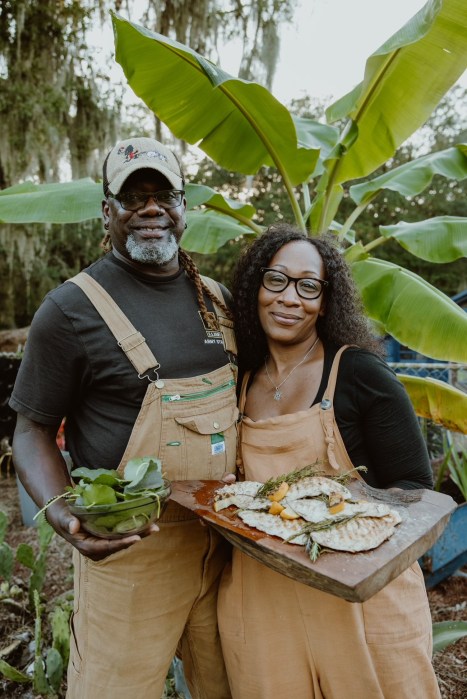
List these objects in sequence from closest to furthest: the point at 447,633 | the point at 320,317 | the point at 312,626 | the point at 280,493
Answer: the point at 280,493 → the point at 312,626 → the point at 320,317 → the point at 447,633

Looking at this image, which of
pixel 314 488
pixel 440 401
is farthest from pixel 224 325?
pixel 440 401

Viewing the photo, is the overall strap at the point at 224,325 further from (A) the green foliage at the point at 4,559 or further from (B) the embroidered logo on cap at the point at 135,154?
(A) the green foliage at the point at 4,559

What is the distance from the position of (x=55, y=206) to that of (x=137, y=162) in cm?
150

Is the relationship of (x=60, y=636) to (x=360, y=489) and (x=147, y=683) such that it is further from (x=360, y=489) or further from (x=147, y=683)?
(x=360, y=489)

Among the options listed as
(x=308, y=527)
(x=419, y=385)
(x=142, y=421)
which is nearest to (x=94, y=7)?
(x=419, y=385)

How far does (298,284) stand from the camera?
2240 millimetres

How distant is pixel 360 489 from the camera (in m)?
1.87

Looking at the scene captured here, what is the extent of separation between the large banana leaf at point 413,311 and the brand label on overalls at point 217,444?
5.61 feet

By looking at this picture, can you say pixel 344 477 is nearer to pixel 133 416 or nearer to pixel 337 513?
pixel 337 513

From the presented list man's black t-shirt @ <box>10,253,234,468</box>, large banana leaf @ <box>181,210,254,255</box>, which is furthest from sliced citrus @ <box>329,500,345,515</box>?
large banana leaf @ <box>181,210,254,255</box>

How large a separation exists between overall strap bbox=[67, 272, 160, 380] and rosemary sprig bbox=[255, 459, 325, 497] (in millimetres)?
621

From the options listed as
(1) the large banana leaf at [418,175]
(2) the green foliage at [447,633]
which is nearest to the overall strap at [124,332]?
(2) the green foliage at [447,633]

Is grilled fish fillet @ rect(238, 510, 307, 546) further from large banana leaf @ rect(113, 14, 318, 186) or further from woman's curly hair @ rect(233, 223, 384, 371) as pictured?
large banana leaf @ rect(113, 14, 318, 186)

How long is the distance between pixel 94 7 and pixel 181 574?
10.8 metres
